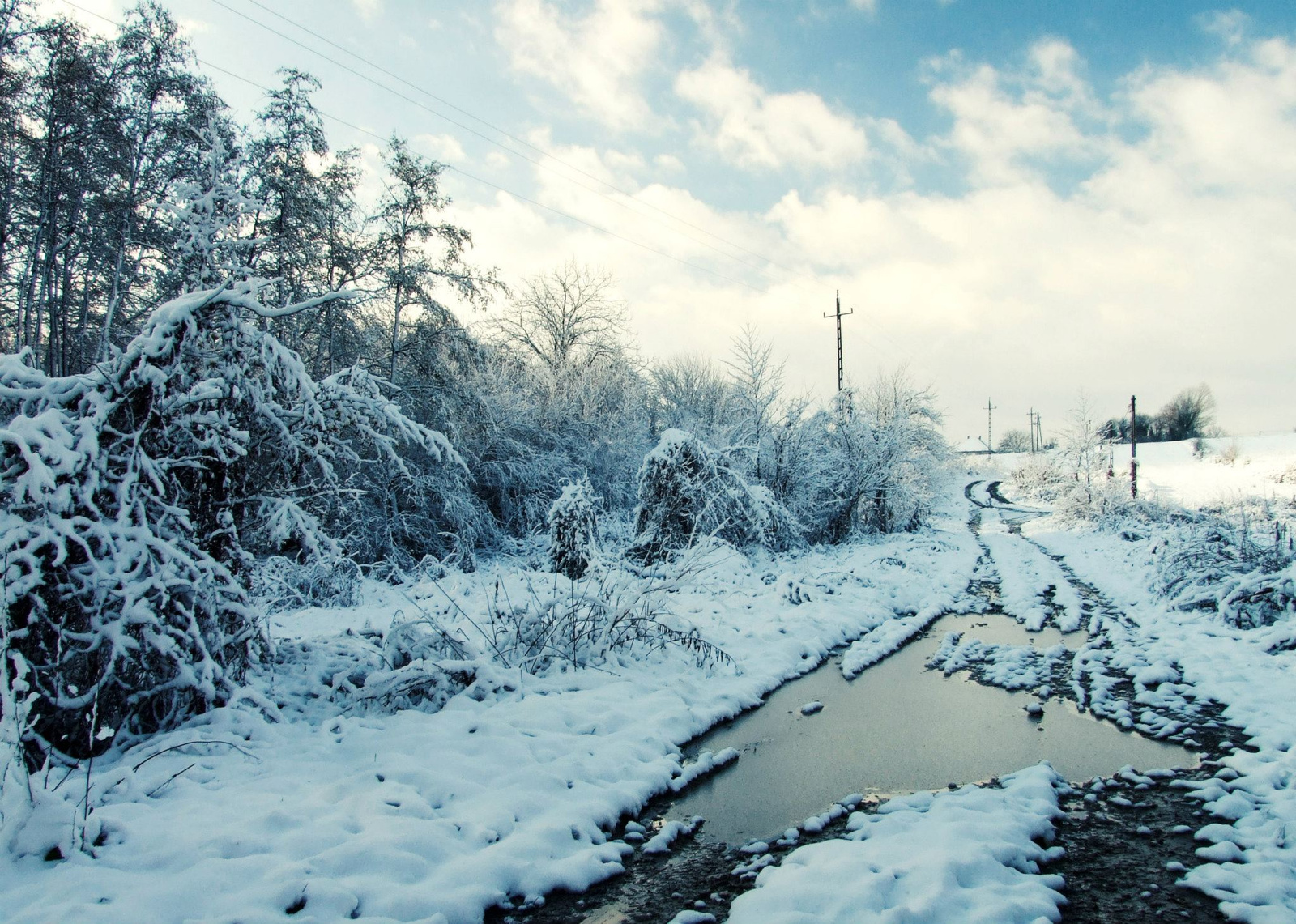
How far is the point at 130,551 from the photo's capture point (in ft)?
13.0

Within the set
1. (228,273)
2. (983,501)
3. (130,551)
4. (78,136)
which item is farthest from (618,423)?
(983,501)

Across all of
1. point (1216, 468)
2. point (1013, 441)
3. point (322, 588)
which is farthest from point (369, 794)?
point (1013, 441)

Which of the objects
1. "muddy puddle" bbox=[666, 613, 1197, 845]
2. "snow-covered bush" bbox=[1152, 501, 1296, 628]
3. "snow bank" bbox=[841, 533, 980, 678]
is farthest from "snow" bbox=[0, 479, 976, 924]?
"snow-covered bush" bbox=[1152, 501, 1296, 628]

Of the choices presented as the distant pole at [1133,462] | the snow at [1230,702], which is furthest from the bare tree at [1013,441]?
the snow at [1230,702]

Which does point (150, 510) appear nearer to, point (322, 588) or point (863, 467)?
point (322, 588)

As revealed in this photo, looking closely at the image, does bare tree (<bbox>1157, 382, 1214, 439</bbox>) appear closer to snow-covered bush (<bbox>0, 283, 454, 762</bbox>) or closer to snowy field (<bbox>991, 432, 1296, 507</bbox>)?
snowy field (<bbox>991, 432, 1296, 507</bbox>)

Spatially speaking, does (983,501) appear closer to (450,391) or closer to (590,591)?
(450,391)

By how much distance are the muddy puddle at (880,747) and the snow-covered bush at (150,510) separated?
3.38 meters

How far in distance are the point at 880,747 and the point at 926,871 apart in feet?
6.33

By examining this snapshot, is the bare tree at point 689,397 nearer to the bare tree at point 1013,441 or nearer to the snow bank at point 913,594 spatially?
the snow bank at point 913,594

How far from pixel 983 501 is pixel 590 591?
37.2 metres

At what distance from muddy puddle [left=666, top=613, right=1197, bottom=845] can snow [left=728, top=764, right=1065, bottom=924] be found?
44 cm

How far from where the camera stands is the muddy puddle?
13.8 ft

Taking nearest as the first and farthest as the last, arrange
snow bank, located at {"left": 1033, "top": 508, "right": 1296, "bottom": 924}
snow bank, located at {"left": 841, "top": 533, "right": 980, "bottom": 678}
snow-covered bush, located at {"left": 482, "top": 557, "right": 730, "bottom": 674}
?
snow bank, located at {"left": 1033, "top": 508, "right": 1296, "bottom": 924} → snow-covered bush, located at {"left": 482, "top": 557, "right": 730, "bottom": 674} → snow bank, located at {"left": 841, "top": 533, "right": 980, "bottom": 678}
